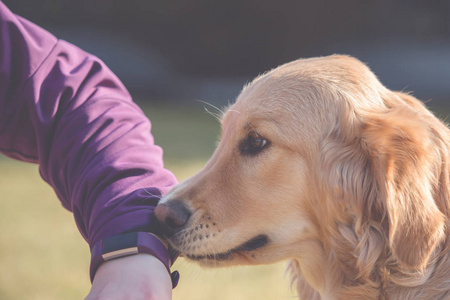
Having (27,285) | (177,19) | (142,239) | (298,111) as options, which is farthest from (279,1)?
(142,239)

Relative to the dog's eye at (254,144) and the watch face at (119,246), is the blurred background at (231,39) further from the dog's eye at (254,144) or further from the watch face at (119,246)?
the watch face at (119,246)

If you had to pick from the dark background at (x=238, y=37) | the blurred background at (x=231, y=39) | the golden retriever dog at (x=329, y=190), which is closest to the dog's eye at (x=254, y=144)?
the golden retriever dog at (x=329, y=190)

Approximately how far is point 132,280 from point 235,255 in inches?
33.7

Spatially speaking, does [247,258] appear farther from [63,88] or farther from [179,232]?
[63,88]

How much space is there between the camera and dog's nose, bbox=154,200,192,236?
1.70 metres

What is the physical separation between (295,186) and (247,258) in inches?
12.8

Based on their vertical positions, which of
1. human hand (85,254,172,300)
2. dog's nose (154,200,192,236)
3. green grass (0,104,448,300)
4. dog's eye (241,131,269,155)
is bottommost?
green grass (0,104,448,300)

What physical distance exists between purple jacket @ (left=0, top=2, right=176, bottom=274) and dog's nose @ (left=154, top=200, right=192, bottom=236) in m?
0.06

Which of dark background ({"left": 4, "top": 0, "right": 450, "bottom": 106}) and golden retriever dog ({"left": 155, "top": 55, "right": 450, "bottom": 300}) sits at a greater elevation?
golden retriever dog ({"left": 155, "top": 55, "right": 450, "bottom": 300})

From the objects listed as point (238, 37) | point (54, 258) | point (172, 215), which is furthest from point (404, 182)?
point (238, 37)

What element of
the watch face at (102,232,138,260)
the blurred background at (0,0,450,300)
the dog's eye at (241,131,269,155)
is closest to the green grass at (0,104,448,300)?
the dog's eye at (241,131,269,155)

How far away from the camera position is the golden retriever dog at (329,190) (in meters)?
1.84

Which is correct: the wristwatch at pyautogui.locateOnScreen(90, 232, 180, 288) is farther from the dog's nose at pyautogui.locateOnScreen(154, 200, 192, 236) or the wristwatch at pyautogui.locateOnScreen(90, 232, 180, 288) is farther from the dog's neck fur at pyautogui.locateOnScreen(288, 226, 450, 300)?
the dog's neck fur at pyautogui.locateOnScreen(288, 226, 450, 300)

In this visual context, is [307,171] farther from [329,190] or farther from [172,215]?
[172,215]
